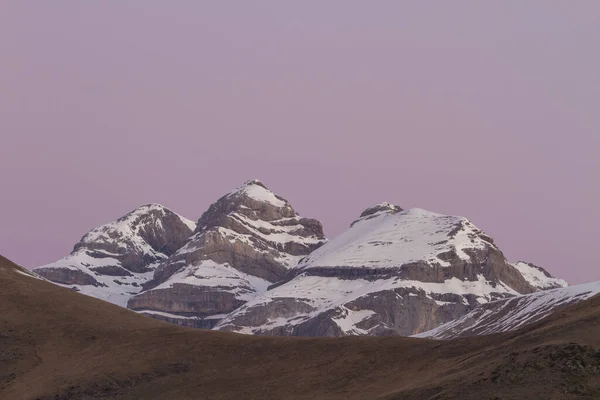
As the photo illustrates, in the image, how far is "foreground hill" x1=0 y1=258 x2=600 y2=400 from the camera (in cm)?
7981

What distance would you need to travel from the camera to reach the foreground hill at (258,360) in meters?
79.8

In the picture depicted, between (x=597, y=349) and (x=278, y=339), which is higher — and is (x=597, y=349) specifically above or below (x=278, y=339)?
below

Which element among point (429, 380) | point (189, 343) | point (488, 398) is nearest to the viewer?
point (488, 398)

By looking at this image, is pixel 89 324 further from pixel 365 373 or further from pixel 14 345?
pixel 365 373

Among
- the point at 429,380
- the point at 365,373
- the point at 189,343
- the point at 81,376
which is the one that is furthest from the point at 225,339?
the point at 429,380

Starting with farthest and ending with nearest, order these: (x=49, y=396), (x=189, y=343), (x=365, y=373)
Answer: (x=189, y=343) < (x=49, y=396) < (x=365, y=373)

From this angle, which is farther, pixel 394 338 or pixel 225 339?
pixel 225 339

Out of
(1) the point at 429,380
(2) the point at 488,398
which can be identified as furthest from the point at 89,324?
(2) the point at 488,398

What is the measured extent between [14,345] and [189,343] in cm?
2102

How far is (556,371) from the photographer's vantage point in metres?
77.2

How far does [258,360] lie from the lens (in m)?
117

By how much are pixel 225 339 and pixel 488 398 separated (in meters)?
55.2

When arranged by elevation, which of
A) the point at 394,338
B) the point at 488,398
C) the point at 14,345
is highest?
the point at 14,345

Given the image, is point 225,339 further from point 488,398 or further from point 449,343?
point 488,398
